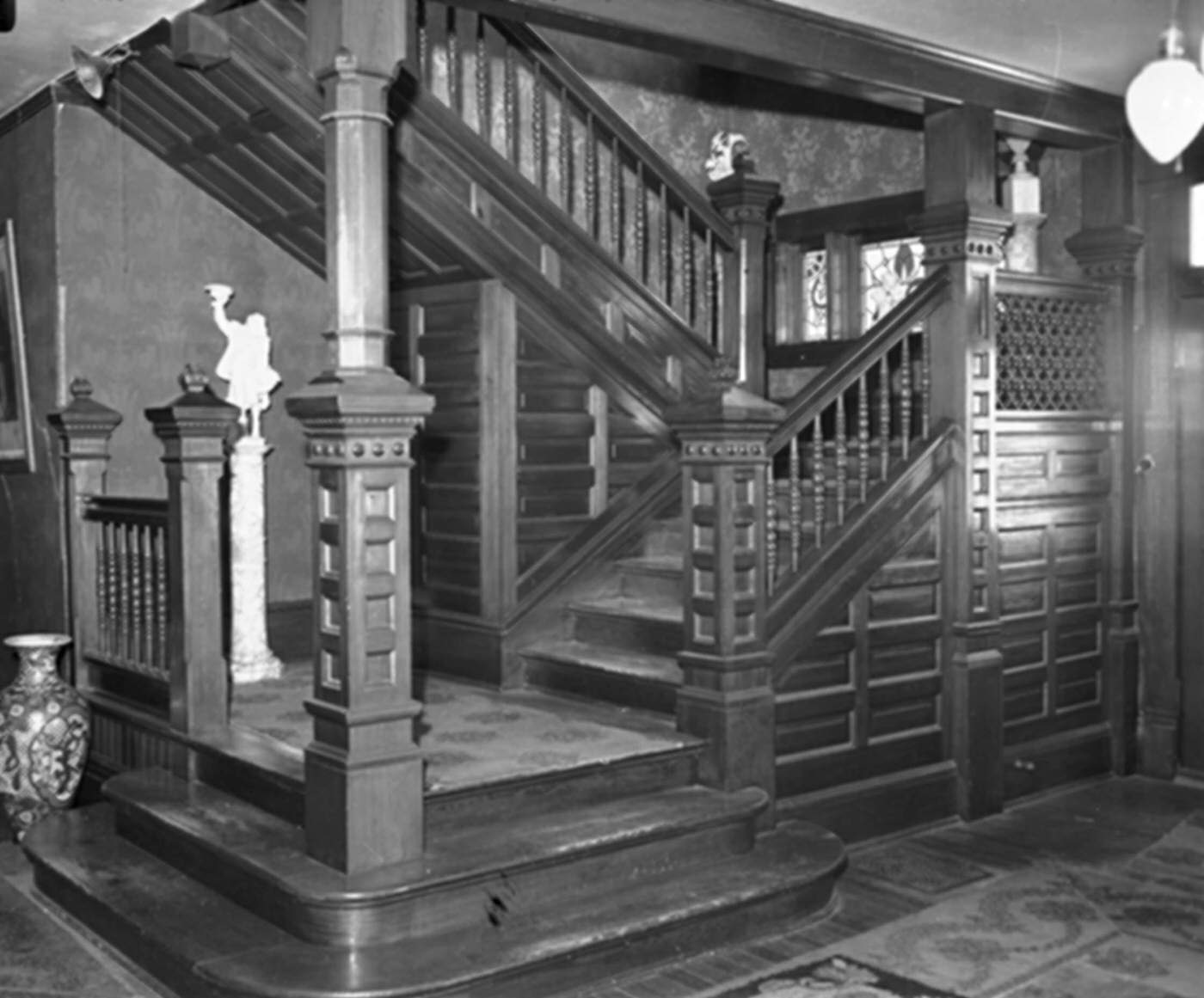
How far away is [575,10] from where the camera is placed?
4730 millimetres

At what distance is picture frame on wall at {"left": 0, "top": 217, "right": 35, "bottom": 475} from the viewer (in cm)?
664

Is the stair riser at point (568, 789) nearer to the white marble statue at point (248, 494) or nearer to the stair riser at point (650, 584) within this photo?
the stair riser at point (650, 584)

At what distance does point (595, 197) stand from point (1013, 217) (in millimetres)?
1833

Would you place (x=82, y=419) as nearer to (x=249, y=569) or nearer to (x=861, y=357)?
(x=249, y=569)

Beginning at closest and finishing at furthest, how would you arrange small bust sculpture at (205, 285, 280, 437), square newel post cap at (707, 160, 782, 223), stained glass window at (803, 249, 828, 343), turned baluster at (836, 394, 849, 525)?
1. turned baluster at (836, 394, 849, 525)
2. small bust sculpture at (205, 285, 280, 437)
3. square newel post cap at (707, 160, 782, 223)
4. stained glass window at (803, 249, 828, 343)

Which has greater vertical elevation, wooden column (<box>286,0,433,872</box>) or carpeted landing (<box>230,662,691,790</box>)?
wooden column (<box>286,0,433,872</box>)

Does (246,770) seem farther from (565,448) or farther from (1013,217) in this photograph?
(1013,217)

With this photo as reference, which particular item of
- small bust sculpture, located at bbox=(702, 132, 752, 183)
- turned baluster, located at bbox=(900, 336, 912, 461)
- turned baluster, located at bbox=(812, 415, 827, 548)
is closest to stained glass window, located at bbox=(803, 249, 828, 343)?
small bust sculpture, located at bbox=(702, 132, 752, 183)

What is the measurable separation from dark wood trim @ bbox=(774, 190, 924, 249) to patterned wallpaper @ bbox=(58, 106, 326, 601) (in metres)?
2.57

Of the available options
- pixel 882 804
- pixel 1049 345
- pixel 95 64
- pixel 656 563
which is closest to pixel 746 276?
pixel 1049 345

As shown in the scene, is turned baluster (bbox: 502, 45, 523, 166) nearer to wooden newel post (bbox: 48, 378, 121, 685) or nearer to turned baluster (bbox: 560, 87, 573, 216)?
turned baluster (bbox: 560, 87, 573, 216)

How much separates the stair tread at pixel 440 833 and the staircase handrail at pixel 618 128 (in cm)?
314

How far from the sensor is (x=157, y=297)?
6.60 metres

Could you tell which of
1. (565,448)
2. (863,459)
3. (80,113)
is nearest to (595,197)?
(565,448)
